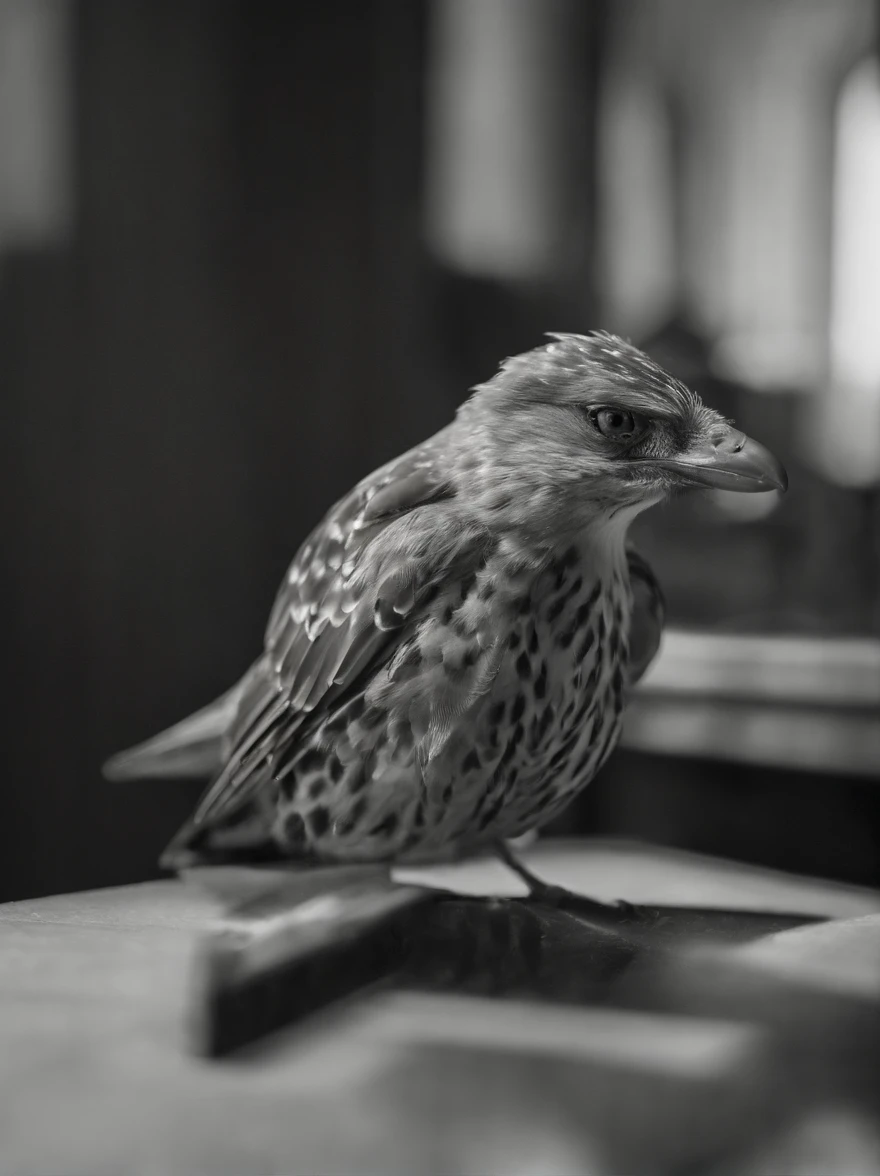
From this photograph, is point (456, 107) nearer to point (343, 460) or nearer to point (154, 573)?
point (343, 460)

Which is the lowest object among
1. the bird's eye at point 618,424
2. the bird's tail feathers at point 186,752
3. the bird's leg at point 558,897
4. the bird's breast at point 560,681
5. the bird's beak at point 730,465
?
the bird's leg at point 558,897

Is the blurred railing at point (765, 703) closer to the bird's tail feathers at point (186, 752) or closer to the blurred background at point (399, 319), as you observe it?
the blurred background at point (399, 319)

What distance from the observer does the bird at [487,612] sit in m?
0.90

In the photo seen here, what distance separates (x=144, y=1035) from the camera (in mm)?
714

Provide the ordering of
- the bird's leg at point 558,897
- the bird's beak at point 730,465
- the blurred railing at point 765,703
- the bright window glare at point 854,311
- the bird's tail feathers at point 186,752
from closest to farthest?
the bird's beak at point 730,465, the bird's leg at point 558,897, the bird's tail feathers at point 186,752, the blurred railing at point 765,703, the bright window glare at point 854,311

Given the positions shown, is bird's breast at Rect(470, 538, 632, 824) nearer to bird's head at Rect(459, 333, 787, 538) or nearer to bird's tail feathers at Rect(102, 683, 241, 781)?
bird's head at Rect(459, 333, 787, 538)

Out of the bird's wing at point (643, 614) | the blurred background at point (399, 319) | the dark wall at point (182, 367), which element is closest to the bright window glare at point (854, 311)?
the blurred background at point (399, 319)

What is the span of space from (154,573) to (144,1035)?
111 centimetres

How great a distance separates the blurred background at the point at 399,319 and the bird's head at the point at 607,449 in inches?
31.9

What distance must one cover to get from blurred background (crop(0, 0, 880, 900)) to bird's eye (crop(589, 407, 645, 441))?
842mm

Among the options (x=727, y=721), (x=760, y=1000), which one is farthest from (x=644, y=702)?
(x=760, y=1000)

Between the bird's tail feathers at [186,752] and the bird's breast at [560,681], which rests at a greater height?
the bird's breast at [560,681]

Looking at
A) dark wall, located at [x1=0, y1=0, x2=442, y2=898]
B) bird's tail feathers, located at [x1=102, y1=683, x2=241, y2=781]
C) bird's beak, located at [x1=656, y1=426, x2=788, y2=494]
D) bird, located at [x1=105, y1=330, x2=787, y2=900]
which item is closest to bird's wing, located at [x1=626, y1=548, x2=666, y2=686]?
bird, located at [x1=105, y1=330, x2=787, y2=900]

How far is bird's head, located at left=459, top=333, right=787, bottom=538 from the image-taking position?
0.89 meters
